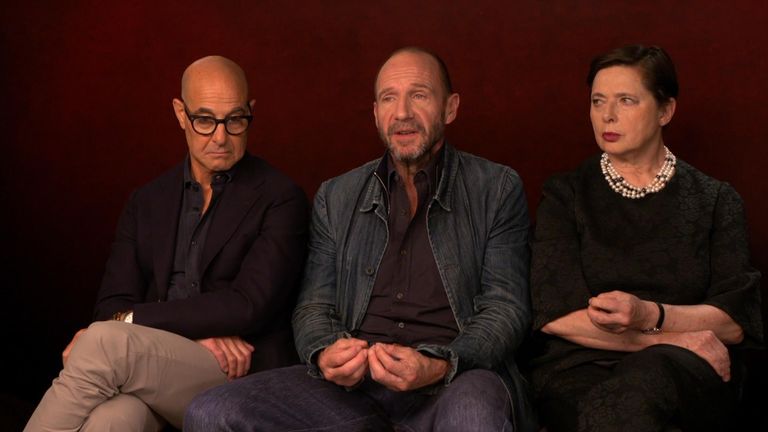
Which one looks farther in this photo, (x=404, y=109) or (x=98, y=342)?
(x=404, y=109)

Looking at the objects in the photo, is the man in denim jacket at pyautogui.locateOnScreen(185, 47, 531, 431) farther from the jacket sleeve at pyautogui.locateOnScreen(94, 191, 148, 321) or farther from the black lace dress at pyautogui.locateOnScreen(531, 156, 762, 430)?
the jacket sleeve at pyautogui.locateOnScreen(94, 191, 148, 321)

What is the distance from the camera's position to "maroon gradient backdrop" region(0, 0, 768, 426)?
12.0 ft

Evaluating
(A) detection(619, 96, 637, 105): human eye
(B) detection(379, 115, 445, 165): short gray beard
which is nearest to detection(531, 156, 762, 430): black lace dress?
(A) detection(619, 96, 637, 105): human eye

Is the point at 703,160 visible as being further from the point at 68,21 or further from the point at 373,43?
the point at 68,21

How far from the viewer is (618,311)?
9.04 feet

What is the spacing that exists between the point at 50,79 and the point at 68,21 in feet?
0.88

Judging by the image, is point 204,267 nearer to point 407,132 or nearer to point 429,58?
point 407,132

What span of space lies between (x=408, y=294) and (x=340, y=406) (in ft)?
1.35

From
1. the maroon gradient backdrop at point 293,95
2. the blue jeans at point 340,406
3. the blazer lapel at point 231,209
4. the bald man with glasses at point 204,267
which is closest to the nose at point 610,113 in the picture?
the maroon gradient backdrop at point 293,95

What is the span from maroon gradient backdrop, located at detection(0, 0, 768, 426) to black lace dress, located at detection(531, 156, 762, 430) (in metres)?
0.70

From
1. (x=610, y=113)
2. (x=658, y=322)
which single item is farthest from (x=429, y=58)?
(x=658, y=322)

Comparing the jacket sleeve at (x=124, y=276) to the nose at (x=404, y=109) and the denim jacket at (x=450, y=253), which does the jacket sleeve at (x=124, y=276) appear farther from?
the nose at (x=404, y=109)

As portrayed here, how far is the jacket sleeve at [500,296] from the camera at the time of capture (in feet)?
9.11

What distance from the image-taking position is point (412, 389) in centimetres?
266
